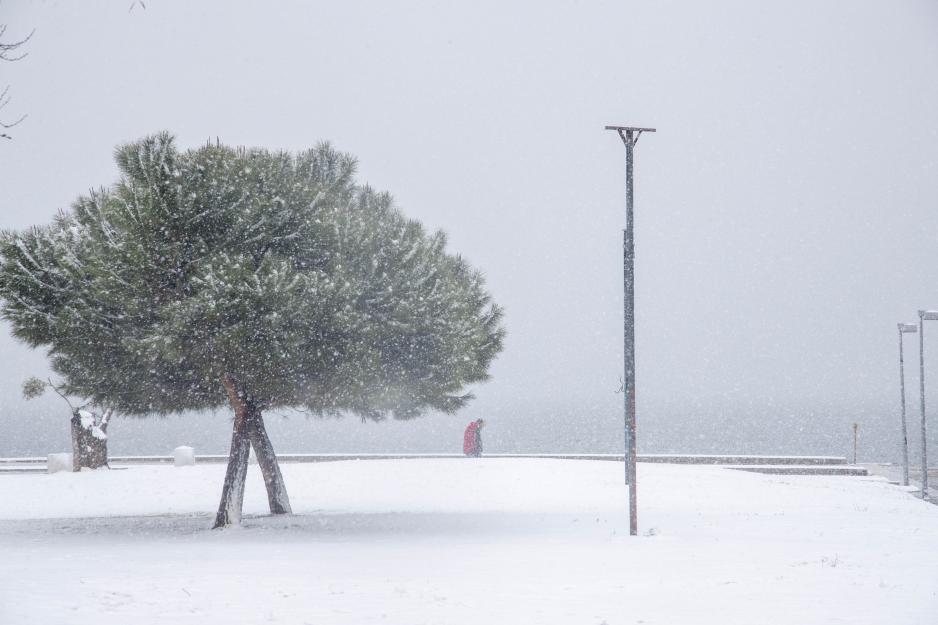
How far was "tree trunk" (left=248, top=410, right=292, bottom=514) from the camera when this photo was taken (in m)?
20.1

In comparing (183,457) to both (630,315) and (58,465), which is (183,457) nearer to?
(58,465)

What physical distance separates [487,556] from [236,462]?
7586 mm

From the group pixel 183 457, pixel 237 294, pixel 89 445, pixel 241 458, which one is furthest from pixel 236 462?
pixel 183 457

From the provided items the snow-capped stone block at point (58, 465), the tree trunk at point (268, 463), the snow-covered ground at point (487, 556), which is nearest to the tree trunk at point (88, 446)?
the snow-capped stone block at point (58, 465)

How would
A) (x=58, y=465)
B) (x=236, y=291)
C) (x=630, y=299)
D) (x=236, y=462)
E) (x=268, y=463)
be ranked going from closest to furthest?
1. (x=236, y=291)
2. (x=630, y=299)
3. (x=236, y=462)
4. (x=268, y=463)
5. (x=58, y=465)

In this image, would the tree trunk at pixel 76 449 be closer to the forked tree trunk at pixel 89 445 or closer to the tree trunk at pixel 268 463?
the forked tree trunk at pixel 89 445

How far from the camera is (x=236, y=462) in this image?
19.7m

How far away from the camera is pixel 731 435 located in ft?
592

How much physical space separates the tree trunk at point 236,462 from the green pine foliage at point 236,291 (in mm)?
406

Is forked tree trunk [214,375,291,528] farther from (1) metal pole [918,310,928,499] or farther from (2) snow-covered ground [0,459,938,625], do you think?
(1) metal pole [918,310,928,499]

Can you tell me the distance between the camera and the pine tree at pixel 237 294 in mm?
16172

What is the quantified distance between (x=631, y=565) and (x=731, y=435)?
175 m

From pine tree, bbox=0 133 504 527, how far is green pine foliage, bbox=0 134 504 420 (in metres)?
0.03

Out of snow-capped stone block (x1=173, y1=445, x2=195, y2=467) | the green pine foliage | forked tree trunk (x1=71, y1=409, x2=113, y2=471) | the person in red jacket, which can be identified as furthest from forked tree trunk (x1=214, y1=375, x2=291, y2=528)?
snow-capped stone block (x1=173, y1=445, x2=195, y2=467)
